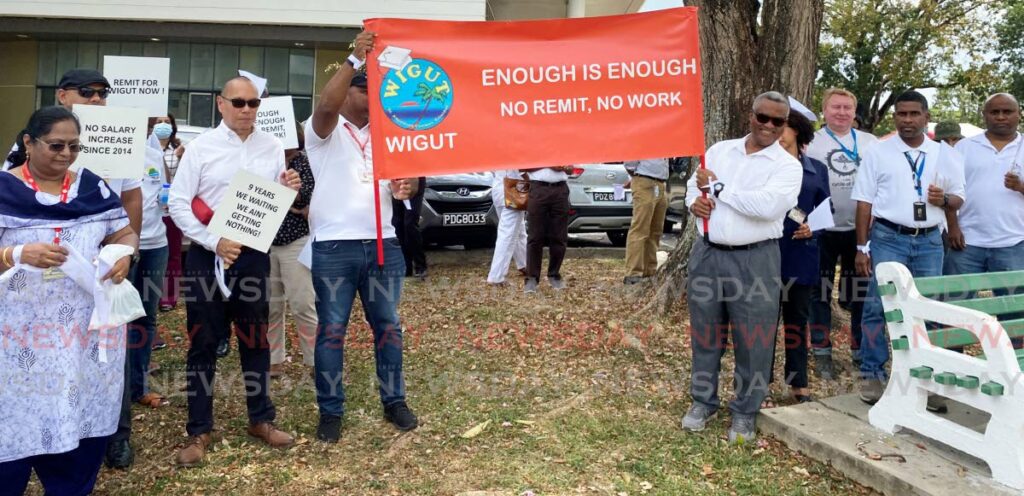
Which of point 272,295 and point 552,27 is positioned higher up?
point 552,27

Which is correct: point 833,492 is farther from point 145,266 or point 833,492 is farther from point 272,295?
point 145,266

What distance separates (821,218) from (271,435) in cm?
347

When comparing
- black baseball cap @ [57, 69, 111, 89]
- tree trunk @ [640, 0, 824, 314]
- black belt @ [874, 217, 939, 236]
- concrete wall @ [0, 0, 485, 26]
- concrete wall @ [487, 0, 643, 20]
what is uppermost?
concrete wall @ [487, 0, 643, 20]

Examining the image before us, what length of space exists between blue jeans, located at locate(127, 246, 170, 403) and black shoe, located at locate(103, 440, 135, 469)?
29.9 inches

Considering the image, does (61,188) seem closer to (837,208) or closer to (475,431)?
(475,431)

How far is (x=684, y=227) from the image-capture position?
6.93 meters

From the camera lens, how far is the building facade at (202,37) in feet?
72.7

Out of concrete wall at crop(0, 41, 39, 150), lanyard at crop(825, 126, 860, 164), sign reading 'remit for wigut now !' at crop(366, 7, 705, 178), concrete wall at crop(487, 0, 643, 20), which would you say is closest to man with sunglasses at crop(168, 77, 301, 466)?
sign reading 'remit for wigut now !' at crop(366, 7, 705, 178)

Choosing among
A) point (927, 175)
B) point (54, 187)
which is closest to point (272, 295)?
point (54, 187)

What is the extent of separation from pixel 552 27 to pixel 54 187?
8.48ft

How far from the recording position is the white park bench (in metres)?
3.59

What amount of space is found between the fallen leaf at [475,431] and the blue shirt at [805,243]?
2.06 meters

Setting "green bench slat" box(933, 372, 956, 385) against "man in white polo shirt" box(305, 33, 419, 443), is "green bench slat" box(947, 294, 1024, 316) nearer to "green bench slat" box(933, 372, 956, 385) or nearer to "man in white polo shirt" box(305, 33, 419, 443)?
"green bench slat" box(933, 372, 956, 385)

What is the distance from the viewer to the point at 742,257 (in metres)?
4.33
